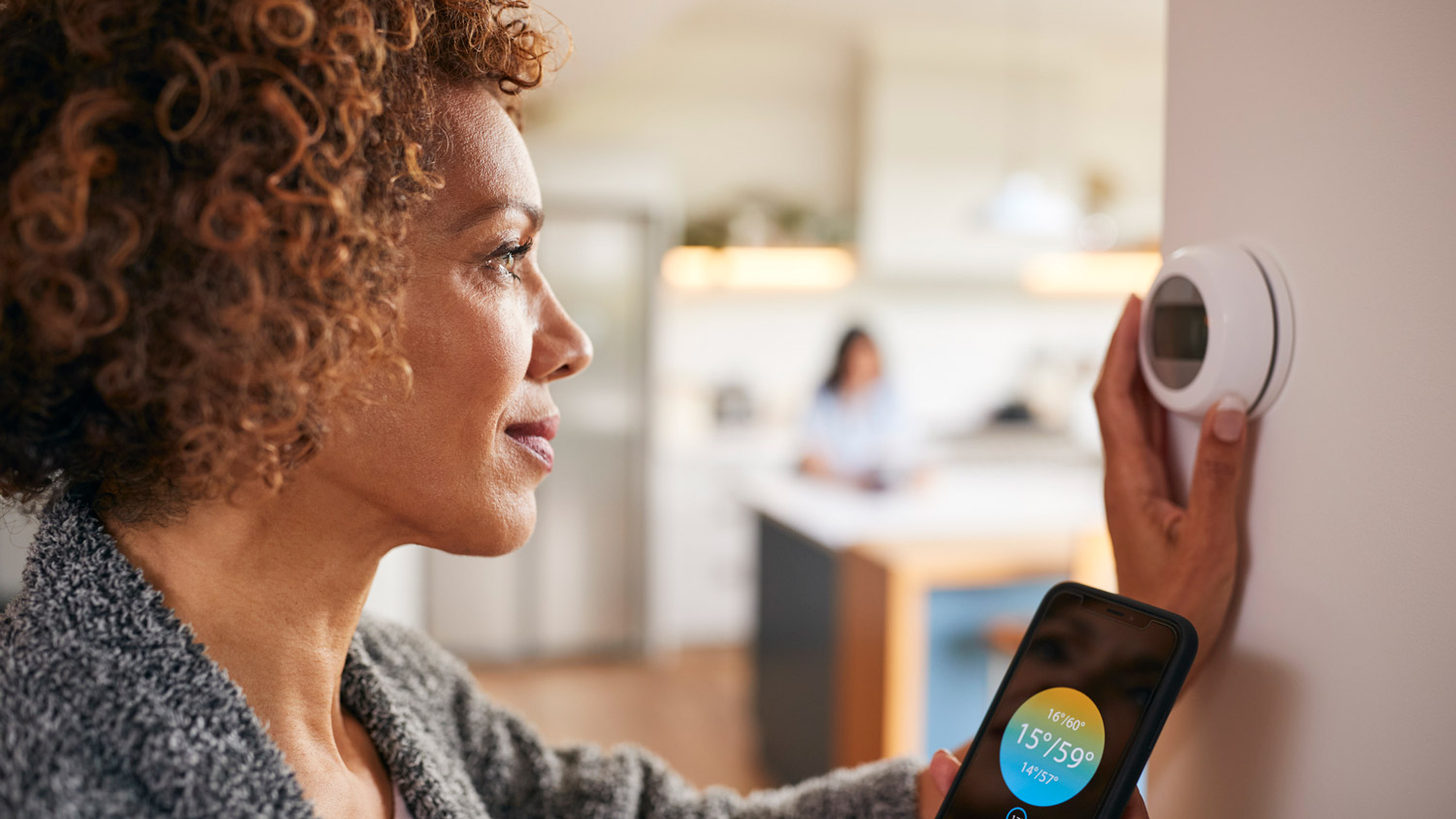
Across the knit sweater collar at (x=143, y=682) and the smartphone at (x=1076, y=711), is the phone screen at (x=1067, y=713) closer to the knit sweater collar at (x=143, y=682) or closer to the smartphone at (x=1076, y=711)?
the smartphone at (x=1076, y=711)

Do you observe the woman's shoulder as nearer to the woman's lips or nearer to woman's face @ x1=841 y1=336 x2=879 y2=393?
the woman's lips

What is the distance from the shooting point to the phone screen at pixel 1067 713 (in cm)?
57

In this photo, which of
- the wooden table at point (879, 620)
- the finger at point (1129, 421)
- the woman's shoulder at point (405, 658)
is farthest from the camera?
the wooden table at point (879, 620)

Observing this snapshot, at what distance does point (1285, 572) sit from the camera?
598 millimetres

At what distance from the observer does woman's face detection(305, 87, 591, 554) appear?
629mm

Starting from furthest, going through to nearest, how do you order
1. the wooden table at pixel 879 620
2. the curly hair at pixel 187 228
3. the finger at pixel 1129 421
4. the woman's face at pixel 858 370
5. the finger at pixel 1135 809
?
the woman's face at pixel 858 370
the wooden table at pixel 879 620
the finger at pixel 1129 421
the finger at pixel 1135 809
the curly hair at pixel 187 228

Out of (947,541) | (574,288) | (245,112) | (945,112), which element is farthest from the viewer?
(945,112)

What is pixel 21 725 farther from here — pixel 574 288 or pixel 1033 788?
pixel 574 288

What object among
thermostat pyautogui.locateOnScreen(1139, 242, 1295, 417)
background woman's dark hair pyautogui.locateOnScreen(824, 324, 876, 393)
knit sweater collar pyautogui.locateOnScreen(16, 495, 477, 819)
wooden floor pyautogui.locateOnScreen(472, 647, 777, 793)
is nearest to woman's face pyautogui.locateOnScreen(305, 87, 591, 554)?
knit sweater collar pyautogui.locateOnScreen(16, 495, 477, 819)

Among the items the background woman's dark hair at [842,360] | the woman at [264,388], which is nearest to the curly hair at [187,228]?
the woman at [264,388]

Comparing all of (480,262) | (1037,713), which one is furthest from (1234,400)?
(480,262)

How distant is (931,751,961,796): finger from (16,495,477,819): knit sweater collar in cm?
42

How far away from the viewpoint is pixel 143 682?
1.80 ft

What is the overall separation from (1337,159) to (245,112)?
595 mm
